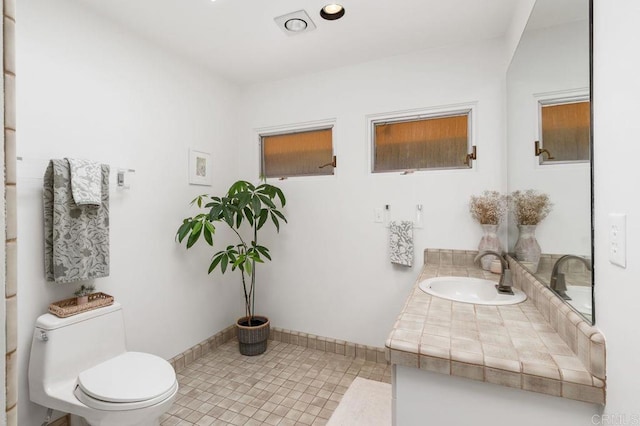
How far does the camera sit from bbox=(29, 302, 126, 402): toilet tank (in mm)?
1538

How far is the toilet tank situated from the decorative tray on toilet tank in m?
0.02

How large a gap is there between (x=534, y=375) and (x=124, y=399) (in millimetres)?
1651

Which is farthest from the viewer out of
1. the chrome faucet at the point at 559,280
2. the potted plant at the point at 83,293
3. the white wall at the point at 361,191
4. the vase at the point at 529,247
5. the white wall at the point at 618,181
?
the white wall at the point at 361,191

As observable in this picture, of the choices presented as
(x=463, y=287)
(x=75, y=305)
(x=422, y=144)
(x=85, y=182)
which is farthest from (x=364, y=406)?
(x=85, y=182)

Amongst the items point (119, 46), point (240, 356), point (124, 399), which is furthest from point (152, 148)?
point (240, 356)

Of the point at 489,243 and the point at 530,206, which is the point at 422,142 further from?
the point at 530,206

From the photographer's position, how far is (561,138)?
3.79 feet

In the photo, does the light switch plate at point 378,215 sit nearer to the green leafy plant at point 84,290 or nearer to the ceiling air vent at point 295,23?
the ceiling air vent at point 295,23

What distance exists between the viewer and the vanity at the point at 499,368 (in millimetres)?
853

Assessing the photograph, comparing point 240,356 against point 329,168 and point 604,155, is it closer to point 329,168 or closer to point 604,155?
point 329,168

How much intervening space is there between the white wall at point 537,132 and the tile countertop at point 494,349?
1.06 ft

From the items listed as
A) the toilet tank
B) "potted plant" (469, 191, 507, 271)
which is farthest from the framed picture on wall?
"potted plant" (469, 191, 507, 271)

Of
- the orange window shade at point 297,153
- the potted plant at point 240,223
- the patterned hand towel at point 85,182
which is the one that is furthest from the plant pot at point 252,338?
the patterned hand towel at point 85,182

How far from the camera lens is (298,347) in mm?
2809
